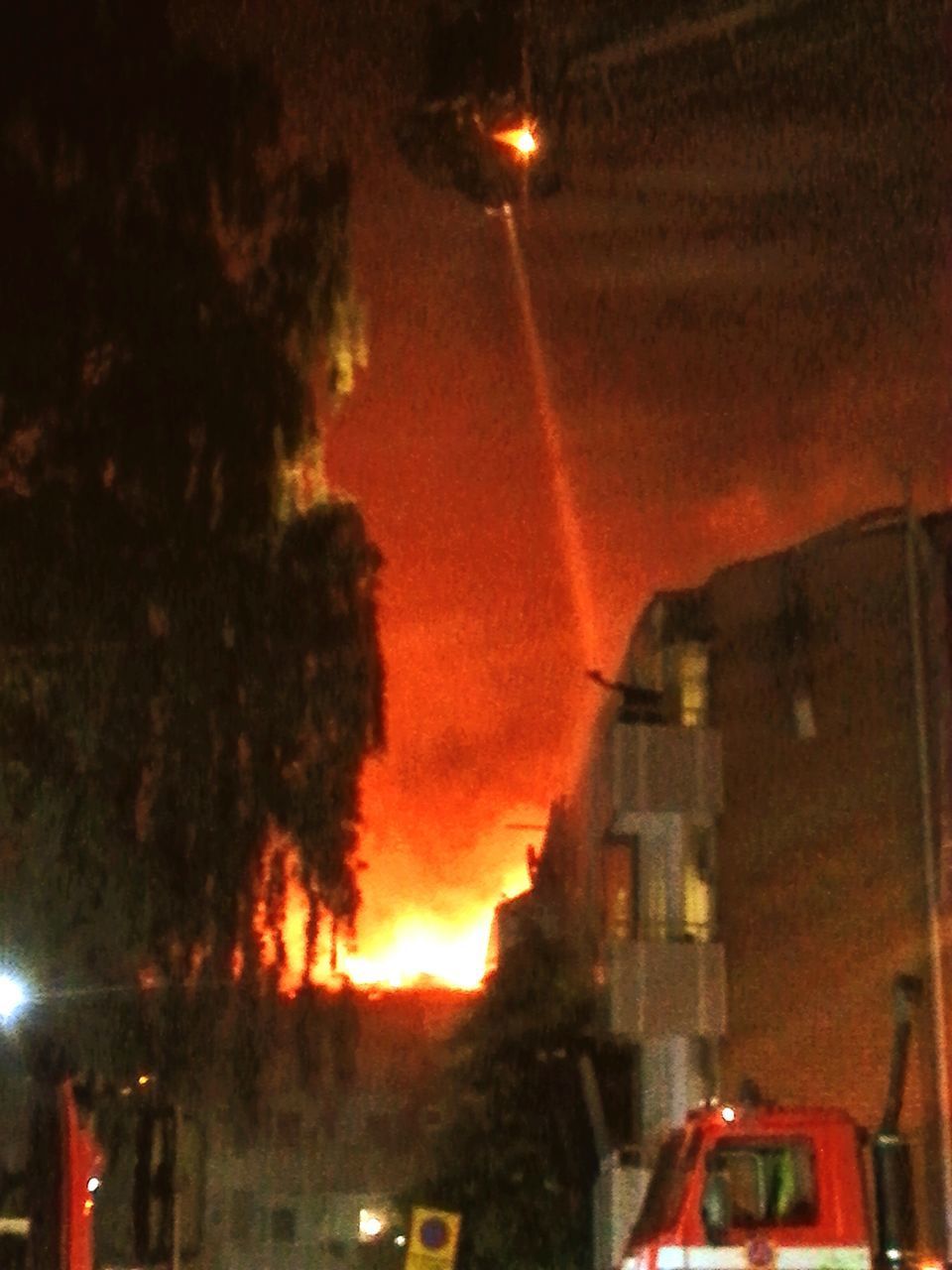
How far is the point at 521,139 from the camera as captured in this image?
15.5m

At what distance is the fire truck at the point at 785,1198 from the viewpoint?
8625 millimetres

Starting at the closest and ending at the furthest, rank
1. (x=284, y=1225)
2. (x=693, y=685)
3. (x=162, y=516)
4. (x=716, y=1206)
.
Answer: (x=716, y=1206), (x=162, y=516), (x=693, y=685), (x=284, y=1225)

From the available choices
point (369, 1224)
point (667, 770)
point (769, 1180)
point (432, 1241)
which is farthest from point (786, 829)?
point (369, 1224)

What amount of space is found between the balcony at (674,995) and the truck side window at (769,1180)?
1331cm

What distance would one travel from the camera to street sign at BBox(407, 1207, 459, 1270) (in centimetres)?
2083

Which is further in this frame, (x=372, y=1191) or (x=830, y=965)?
(x=372, y=1191)

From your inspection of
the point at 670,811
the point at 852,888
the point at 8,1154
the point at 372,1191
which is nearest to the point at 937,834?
the point at 852,888

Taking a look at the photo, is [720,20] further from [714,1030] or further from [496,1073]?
[496,1073]

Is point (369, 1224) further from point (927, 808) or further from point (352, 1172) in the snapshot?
point (927, 808)

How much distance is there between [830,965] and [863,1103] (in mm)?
1733

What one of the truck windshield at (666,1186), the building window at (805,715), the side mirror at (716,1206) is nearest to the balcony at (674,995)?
the building window at (805,715)

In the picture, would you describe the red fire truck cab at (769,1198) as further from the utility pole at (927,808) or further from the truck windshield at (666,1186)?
the utility pole at (927,808)

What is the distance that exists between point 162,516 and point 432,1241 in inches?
468

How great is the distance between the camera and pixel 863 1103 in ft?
61.9
